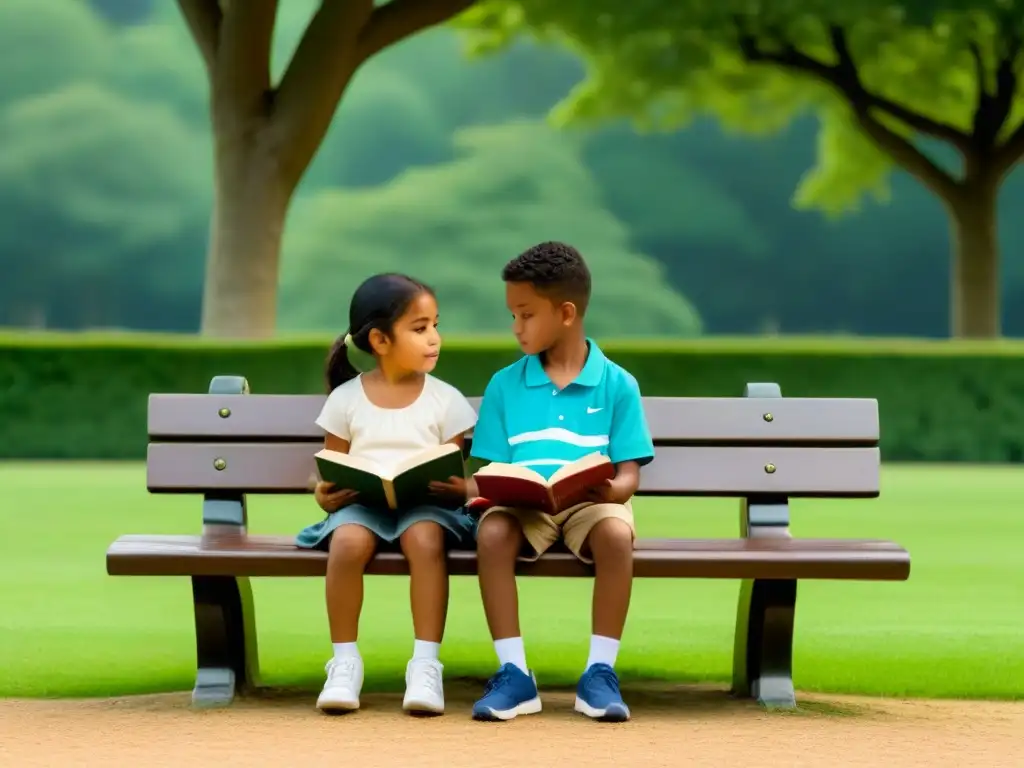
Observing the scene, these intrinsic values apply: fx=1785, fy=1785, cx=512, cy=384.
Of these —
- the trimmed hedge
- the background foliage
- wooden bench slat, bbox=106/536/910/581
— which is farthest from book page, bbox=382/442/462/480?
the background foliage

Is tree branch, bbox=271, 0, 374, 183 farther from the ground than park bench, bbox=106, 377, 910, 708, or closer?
farther from the ground

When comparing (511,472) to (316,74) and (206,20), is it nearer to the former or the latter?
(316,74)

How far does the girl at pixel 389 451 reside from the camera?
4453mm

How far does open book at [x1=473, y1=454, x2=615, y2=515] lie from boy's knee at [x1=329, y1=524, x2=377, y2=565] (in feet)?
1.04

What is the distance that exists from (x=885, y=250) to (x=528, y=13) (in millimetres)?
28678

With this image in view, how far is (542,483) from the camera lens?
4.30 metres

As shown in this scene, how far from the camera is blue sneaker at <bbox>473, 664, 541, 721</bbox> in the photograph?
4.37m

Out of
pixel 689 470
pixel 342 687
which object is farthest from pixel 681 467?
pixel 342 687

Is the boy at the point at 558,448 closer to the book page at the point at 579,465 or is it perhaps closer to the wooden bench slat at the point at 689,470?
the book page at the point at 579,465

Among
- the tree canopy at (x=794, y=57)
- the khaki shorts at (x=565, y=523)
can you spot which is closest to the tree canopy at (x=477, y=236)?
the tree canopy at (x=794, y=57)

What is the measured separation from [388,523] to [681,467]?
0.94 meters

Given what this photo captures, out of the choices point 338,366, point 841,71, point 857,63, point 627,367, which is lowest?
point 338,366

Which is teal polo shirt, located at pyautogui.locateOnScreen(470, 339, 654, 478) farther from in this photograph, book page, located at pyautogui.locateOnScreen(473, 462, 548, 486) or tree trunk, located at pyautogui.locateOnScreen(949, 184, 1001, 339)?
tree trunk, located at pyautogui.locateOnScreen(949, 184, 1001, 339)

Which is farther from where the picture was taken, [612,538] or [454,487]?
[454,487]
